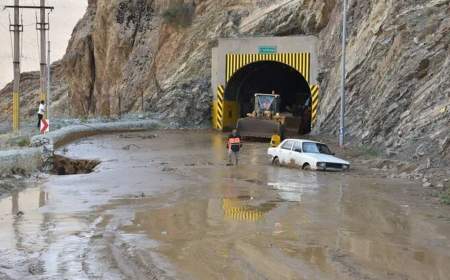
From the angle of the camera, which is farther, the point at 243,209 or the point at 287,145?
the point at 287,145

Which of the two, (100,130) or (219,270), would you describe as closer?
(219,270)

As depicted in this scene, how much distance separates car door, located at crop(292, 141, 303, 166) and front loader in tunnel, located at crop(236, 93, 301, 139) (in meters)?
11.7

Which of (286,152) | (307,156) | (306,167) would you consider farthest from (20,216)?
(286,152)

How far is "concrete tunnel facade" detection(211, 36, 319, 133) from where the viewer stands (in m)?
43.1

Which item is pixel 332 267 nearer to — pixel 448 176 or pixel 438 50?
pixel 448 176

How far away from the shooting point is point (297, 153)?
25250 millimetres

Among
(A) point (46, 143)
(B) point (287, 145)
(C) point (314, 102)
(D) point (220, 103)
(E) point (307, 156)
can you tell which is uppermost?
(C) point (314, 102)

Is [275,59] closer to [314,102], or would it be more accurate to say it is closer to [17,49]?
[314,102]

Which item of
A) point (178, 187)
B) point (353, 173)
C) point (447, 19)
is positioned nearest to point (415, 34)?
point (447, 19)

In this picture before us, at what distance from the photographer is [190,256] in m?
9.87

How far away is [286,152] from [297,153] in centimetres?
60

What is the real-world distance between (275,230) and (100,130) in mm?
30886

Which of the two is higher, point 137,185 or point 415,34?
point 415,34

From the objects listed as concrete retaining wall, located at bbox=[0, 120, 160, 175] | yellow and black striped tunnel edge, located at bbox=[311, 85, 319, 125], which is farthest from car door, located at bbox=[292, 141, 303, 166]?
yellow and black striped tunnel edge, located at bbox=[311, 85, 319, 125]
